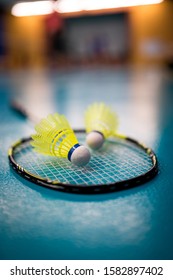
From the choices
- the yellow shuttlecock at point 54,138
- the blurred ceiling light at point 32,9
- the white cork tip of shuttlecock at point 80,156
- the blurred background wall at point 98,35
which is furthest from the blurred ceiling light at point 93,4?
the white cork tip of shuttlecock at point 80,156

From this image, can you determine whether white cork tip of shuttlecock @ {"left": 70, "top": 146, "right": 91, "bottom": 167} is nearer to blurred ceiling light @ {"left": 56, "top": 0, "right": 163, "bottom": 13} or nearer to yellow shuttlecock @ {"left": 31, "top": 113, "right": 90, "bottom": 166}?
yellow shuttlecock @ {"left": 31, "top": 113, "right": 90, "bottom": 166}

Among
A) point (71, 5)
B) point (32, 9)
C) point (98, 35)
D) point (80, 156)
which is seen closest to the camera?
point (80, 156)

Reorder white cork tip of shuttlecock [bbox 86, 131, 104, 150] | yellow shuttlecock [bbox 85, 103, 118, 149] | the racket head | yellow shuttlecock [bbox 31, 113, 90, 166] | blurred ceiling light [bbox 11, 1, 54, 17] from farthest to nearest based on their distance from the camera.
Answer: blurred ceiling light [bbox 11, 1, 54, 17] < yellow shuttlecock [bbox 85, 103, 118, 149] < white cork tip of shuttlecock [bbox 86, 131, 104, 150] < yellow shuttlecock [bbox 31, 113, 90, 166] < the racket head

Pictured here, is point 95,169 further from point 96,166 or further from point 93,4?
point 93,4

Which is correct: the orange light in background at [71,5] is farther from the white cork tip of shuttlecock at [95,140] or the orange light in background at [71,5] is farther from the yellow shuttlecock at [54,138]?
the yellow shuttlecock at [54,138]

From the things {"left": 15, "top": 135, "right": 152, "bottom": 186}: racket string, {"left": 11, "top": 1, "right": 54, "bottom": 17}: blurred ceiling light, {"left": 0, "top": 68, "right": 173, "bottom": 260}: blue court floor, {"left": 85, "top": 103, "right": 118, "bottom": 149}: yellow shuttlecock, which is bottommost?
{"left": 0, "top": 68, "right": 173, "bottom": 260}: blue court floor

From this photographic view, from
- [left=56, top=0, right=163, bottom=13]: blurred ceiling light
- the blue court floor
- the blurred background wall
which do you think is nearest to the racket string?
the blue court floor

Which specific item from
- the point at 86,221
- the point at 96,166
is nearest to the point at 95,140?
the point at 96,166
